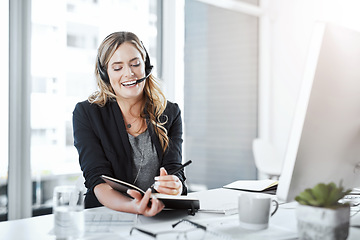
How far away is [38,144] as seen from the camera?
2648mm

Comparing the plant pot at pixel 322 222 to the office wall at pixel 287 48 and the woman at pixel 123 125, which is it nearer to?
the woman at pixel 123 125

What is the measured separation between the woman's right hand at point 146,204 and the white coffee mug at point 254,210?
25cm

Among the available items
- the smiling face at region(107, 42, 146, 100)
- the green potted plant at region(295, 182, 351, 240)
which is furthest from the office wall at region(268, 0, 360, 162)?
the green potted plant at region(295, 182, 351, 240)

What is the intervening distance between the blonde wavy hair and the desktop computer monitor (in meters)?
0.92

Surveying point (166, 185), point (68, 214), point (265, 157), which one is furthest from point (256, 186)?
point (265, 157)

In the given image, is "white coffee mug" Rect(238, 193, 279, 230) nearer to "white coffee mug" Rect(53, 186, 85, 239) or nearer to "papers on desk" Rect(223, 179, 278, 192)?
"white coffee mug" Rect(53, 186, 85, 239)

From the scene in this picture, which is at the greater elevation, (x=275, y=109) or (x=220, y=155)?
(x=275, y=109)

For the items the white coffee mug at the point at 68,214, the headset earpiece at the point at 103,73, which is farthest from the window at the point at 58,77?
the white coffee mug at the point at 68,214

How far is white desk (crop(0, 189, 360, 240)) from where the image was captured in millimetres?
904

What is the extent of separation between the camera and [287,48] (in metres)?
4.29

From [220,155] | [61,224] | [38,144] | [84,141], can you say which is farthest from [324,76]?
[220,155]

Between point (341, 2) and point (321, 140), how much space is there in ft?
12.0

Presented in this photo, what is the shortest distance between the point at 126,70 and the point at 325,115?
98cm

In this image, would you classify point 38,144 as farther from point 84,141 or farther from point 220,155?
point 220,155
